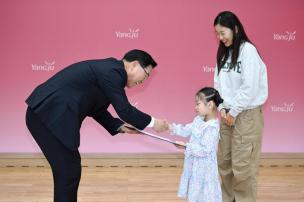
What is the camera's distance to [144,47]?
425cm

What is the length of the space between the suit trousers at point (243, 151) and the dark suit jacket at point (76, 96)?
921 millimetres

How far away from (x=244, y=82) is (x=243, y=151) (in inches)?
18.9

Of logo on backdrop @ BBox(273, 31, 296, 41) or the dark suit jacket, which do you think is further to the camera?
logo on backdrop @ BBox(273, 31, 296, 41)

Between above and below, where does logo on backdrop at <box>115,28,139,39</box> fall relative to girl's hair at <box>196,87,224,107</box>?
above

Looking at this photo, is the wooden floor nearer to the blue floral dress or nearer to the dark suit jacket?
the blue floral dress

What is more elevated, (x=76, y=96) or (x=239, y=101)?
(x=76, y=96)

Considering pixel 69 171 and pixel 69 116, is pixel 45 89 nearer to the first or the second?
pixel 69 116

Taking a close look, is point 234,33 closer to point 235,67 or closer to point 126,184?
point 235,67

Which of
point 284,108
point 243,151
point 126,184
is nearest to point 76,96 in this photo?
point 243,151

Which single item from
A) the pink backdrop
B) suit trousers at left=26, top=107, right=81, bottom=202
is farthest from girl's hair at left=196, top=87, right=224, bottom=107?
the pink backdrop

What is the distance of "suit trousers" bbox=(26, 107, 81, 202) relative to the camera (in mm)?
2240

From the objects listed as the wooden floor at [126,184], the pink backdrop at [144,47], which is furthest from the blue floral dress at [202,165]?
the pink backdrop at [144,47]

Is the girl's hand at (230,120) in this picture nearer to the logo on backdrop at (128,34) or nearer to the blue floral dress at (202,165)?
the blue floral dress at (202,165)

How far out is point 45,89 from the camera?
2236 millimetres
